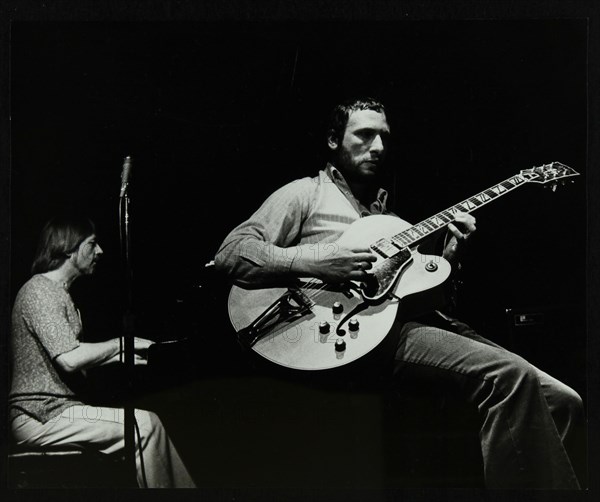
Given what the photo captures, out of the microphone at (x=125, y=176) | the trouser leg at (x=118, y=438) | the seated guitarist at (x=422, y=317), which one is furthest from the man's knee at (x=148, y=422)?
the microphone at (x=125, y=176)

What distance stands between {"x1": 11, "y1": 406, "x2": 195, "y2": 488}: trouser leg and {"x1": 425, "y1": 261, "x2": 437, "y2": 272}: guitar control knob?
3.22 feet

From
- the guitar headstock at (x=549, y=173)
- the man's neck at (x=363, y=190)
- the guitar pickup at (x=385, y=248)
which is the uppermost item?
the guitar headstock at (x=549, y=173)

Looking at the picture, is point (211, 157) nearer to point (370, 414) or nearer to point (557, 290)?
point (370, 414)

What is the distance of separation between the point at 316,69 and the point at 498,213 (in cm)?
75

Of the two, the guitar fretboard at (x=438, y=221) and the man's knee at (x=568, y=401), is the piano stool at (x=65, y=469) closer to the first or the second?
the guitar fretboard at (x=438, y=221)

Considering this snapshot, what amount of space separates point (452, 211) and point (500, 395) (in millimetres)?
588

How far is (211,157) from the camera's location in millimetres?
2486

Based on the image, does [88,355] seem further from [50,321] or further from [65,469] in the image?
[65,469]

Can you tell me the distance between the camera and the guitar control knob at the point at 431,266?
2357 mm

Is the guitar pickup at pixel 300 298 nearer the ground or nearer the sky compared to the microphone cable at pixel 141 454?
nearer the sky

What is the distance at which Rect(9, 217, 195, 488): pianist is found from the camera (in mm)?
2406

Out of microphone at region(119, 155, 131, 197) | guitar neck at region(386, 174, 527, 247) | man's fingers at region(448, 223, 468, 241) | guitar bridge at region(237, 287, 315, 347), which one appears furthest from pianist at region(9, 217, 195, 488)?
man's fingers at region(448, 223, 468, 241)

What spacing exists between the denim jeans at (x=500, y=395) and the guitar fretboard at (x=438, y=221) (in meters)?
0.25

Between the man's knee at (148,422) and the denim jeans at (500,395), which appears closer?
the denim jeans at (500,395)
